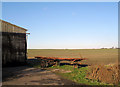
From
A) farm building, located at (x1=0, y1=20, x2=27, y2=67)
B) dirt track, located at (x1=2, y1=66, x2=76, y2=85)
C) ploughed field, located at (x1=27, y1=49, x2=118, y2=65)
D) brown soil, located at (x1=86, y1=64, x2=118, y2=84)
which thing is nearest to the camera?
dirt track, located at (x1=2, y1=66, x2=76, y2=85)

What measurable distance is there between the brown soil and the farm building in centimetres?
1062

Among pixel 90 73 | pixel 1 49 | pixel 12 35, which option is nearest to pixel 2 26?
pixel 12 35

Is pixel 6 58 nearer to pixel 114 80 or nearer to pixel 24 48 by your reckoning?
pixel 24 48

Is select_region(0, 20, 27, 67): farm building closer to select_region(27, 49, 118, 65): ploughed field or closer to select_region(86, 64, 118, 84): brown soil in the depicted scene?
select_region(27, 49, 118, 65): ploughed field

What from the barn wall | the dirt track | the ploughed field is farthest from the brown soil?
the barn wall

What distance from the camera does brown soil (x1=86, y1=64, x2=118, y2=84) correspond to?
8273mm

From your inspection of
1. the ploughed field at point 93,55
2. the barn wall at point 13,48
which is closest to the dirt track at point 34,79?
the ploughed field at point 93,55

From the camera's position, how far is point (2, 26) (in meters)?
15.9

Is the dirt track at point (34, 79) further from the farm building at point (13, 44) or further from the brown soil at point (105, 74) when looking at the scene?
the farm building at point (13, 44)

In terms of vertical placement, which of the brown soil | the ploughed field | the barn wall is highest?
the barn wall

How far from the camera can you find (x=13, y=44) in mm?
16781

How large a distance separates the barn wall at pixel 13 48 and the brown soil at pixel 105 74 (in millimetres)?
10575

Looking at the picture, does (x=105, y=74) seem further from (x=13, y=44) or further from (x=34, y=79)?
(x=13, y=44)

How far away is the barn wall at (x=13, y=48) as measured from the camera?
1606 cm
